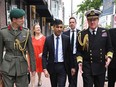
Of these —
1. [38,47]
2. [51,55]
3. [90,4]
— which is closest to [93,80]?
[51,55]

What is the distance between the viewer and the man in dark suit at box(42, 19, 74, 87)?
227 inches

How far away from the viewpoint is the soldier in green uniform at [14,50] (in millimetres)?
4914

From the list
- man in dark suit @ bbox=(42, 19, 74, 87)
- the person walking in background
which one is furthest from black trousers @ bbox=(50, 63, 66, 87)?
the person walking in background

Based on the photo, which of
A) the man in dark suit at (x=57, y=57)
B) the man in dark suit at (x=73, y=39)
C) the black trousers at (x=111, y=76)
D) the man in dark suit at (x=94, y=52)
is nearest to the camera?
the man in dark suit at (x=94, y=52)

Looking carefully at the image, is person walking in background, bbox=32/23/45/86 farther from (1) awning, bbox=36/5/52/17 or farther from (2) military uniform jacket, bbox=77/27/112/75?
(1) awning, bbox=36/5/52/17

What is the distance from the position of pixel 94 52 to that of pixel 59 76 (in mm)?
992

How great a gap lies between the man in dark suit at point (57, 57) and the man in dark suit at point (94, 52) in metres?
0.54

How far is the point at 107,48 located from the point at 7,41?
5.98 feet

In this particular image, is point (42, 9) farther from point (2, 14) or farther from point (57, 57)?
point (57, 57)

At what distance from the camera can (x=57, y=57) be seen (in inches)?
227

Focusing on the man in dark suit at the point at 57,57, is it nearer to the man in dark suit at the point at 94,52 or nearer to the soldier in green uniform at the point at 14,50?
the man in dark suit at the point at 94,52

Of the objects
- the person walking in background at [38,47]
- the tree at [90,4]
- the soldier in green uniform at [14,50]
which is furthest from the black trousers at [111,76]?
the tree at [90,4]

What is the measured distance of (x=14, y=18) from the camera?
4910 millimetres

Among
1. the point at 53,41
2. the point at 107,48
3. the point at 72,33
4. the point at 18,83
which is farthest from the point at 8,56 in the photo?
the point at 72,33
